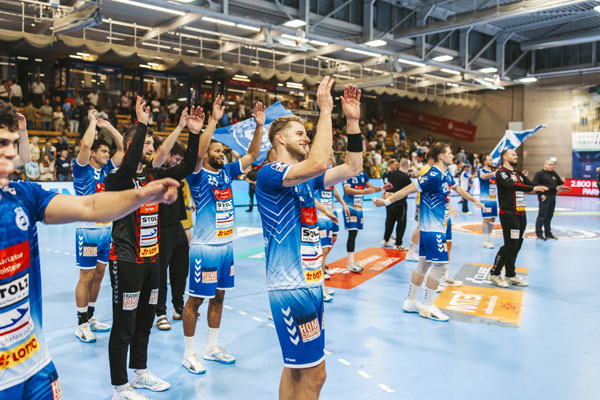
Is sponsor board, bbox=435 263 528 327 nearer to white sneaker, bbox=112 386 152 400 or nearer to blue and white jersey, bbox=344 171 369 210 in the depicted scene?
blue and white jersey, bbox=344 171 369 210

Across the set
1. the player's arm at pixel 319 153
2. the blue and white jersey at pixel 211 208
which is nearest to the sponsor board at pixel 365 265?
the blue and white jersey at pixel 211 208

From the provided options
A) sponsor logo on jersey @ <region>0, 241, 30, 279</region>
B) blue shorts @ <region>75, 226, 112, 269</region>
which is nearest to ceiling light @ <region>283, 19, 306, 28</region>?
blue shorts @ <region>75, 226, 112, 269</region>

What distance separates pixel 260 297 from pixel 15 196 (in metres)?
4.90

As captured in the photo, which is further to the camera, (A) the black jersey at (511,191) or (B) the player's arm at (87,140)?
(A) the black jersey at (511,191)

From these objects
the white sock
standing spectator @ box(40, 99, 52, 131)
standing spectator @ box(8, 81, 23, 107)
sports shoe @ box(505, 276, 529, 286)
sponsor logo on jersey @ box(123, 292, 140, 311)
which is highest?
standing spectator @ box(8, 81, 23, 107)

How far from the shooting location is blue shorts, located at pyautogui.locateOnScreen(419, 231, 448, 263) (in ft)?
18.9

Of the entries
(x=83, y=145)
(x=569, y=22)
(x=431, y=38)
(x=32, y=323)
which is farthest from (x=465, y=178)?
(x=32, y=323)

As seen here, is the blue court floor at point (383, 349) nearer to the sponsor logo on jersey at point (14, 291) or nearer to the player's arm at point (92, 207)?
the sponsor logo on jersey at point (14, 291)

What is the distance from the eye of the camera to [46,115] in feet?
61.0

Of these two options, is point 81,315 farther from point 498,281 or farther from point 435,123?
point 435,123

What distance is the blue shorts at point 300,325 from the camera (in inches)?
108

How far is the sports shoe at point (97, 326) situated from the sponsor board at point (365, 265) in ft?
10.8

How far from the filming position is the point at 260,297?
21.3 feet

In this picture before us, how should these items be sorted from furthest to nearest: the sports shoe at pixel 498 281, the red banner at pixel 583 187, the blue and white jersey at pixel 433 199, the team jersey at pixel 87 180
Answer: the red banner at pixel 583 187
the sports shoe at pixel 498 281
the blue and white jersey at pixel 433 199
the team jersey at pixel 87 180
